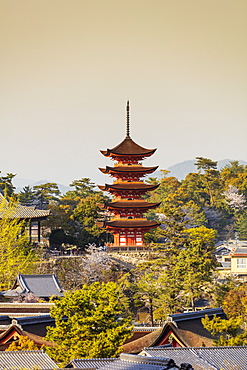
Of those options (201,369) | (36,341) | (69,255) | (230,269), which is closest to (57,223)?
(69,255)

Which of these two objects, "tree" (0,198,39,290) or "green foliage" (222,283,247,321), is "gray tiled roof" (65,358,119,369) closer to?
"green foliage" (222,283,247,321)

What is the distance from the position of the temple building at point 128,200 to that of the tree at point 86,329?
3482cm

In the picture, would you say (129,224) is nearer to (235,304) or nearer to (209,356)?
(235,304)

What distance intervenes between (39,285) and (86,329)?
1921 cm

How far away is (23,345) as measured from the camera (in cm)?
2862

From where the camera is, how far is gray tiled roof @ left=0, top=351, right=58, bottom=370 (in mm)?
23906

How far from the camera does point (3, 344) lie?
31125 millimetres

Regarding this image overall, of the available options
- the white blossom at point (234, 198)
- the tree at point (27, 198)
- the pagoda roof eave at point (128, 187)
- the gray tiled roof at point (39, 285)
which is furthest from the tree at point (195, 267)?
the white blossom at point (234, 198)

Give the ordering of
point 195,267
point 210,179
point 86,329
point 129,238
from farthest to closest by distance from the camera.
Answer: point 210,179 → point 129,238 → point 195,267 → point 86,329

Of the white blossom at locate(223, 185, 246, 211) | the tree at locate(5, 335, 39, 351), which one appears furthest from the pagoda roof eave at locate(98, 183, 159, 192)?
the tree at locate(5, 335, 39, 351)

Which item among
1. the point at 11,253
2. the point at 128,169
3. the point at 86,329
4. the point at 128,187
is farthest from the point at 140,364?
the point at 128,169

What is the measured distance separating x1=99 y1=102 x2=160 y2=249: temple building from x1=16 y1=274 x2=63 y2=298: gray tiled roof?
55.1ft

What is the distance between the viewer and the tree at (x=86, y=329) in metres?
27.6

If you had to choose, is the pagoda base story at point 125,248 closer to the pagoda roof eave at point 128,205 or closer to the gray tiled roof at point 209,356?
the pagoda roof eave at point 128,205
